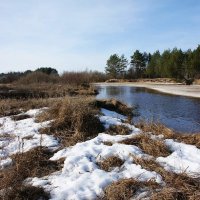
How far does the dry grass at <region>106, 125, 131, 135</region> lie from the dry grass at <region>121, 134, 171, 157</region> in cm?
96

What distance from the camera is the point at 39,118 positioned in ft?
32.0

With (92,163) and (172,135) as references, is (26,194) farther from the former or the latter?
(172,135)

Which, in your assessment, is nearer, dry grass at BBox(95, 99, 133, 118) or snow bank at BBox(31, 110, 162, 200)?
snow bank at BBox(31, 110, 162, 200)

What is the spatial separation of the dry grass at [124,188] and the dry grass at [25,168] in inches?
53.9

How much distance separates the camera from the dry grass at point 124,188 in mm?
4500

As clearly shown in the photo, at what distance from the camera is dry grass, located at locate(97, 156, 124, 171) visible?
5.65m

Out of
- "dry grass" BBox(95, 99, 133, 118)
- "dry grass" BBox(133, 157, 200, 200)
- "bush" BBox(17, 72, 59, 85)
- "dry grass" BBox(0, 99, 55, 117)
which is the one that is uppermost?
"bush" BBox(17, 72, 59, 85)

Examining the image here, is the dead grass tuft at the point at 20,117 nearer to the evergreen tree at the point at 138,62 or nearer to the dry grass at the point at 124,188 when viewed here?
the dry grass at the point at 124,188

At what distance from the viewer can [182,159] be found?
18.6 ft

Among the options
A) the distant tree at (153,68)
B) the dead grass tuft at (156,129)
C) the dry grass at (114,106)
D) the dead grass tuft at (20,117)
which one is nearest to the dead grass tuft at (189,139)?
the dead grass tuft at (156,129)

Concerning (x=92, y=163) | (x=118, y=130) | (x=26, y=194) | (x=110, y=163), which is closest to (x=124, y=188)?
(x=110, y=163)

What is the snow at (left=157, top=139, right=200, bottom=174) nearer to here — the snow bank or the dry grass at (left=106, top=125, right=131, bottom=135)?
the snow bank

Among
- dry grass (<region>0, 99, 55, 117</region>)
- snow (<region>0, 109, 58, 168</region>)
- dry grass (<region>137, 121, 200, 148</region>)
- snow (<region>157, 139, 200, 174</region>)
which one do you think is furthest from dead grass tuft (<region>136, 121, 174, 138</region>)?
dry grass (<region>0, 99, 55, 117</region>)

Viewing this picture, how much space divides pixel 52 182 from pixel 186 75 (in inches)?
2440
